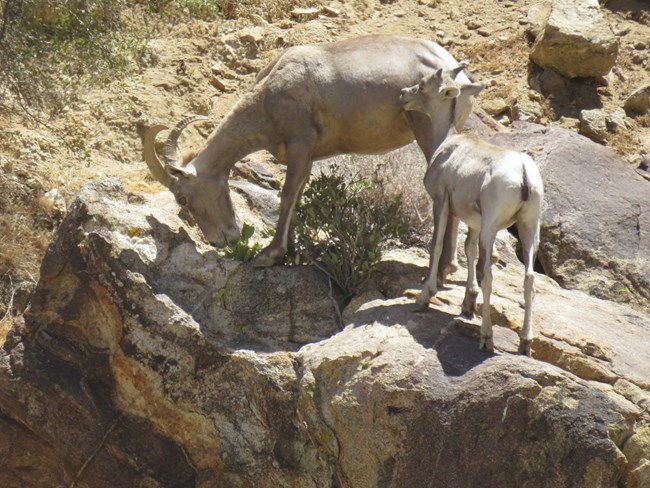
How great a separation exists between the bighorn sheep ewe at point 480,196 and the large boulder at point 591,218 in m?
3.06

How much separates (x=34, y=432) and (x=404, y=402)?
3453 millimetres

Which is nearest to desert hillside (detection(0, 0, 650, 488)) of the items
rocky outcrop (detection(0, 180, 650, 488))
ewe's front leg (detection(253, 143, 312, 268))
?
rocky outcrop (detection(0, 180, 650, 488))

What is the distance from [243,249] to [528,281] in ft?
9.68

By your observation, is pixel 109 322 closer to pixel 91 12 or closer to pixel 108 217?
pixel 108 217

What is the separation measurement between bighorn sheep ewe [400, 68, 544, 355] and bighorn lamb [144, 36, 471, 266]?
1.75ft

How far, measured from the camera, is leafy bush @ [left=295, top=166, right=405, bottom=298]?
31.7ft

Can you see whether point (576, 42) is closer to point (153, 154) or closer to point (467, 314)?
point (153, 154)

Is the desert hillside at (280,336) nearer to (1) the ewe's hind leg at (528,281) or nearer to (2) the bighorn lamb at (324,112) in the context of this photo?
(1) the ewe's hind leg at (528,281)

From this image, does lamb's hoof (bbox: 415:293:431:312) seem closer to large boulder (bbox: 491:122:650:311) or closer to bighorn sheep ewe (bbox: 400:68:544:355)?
bighorn sheep ewe (bbox: 400:68:544:355)

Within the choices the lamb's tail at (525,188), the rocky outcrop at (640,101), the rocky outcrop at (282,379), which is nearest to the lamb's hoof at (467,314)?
the rocky outcrop at (282,379)

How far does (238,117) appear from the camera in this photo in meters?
10.4

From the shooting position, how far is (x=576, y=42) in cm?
1617

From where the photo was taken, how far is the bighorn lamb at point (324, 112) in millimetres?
10000

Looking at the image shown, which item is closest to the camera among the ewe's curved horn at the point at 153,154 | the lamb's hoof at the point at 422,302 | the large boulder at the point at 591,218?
the lamb's hoof at the point at 422,302
